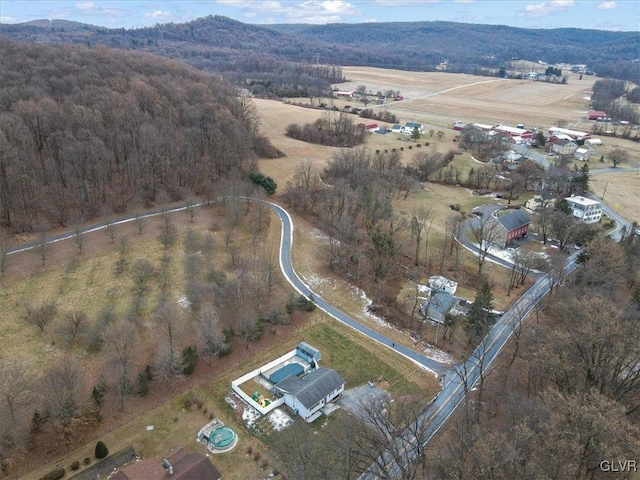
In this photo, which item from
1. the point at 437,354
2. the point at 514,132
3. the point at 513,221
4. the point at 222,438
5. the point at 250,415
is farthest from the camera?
the point at 514,132

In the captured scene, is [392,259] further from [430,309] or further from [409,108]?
[409,108]

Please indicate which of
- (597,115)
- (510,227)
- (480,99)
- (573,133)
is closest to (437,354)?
(510,227)

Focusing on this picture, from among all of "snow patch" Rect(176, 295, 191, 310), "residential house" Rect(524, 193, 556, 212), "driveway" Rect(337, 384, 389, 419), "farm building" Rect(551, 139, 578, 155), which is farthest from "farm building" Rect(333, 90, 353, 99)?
"driveway" Rect(337, 384, 389, 419)

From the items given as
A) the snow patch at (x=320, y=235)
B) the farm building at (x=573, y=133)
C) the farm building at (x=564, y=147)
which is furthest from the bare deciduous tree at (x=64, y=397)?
the farm building at (x=573, y=133)

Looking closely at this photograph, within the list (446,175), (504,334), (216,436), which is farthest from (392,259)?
(446,175)

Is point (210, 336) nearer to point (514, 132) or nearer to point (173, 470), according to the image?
point (173, 470)
